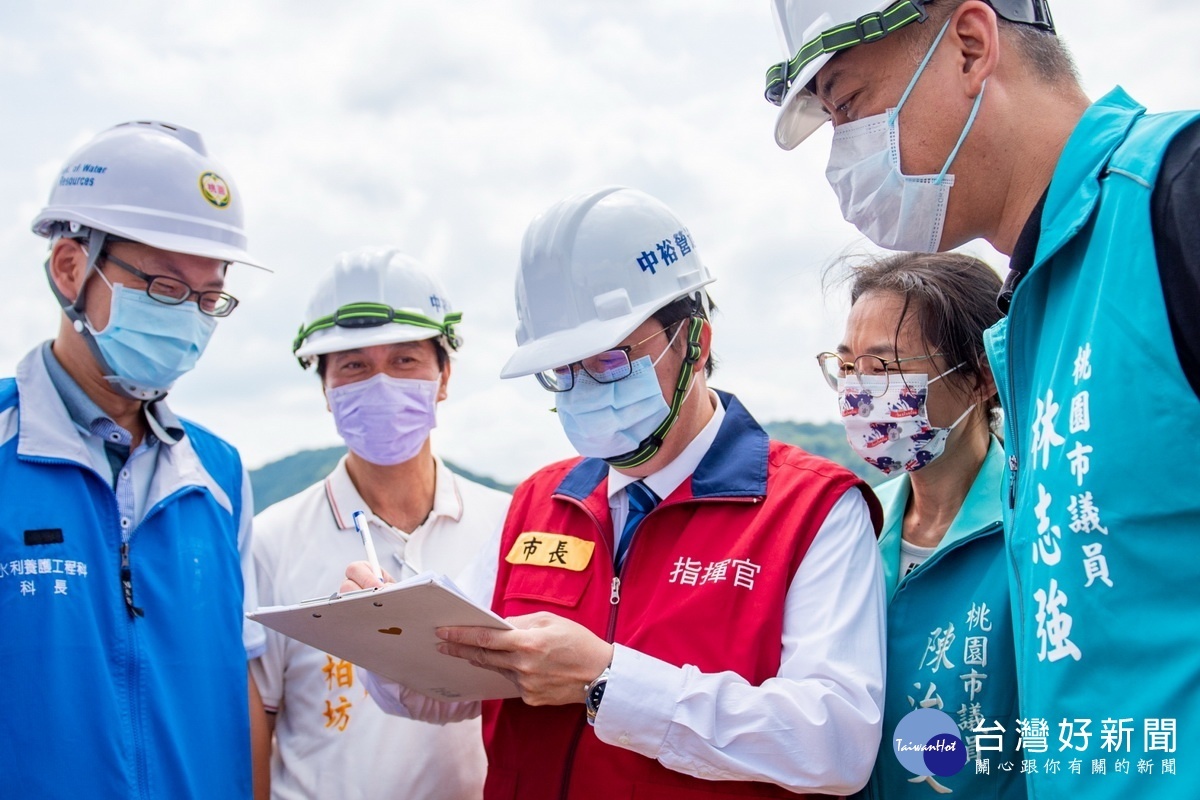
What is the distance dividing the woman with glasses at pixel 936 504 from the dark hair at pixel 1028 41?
1168 millimetres

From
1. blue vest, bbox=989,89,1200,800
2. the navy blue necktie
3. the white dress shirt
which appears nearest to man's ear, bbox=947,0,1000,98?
blue vest, bbox=989,89,1200,800

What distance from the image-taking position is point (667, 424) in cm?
318

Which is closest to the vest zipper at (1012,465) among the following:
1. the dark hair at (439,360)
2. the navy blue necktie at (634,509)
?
the navy blue necktie at (634,509)

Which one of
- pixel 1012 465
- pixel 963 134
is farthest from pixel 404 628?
pixel 963 134

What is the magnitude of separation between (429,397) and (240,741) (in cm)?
170

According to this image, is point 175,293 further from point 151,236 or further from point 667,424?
point 667,424

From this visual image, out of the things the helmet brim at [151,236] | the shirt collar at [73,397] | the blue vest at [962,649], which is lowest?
the blue vest at [962,649]

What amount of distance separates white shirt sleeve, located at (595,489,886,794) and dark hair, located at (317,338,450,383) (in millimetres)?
2446

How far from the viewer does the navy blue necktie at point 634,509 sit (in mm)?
3135

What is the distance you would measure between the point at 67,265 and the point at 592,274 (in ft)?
6.32

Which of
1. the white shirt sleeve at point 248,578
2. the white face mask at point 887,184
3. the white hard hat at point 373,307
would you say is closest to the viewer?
the white face mask at point 887,184

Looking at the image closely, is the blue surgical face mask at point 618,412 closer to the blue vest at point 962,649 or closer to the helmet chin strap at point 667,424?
the helmet chin strap at point 667,424

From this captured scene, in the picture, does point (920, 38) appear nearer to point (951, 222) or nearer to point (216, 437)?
point (951, 222)

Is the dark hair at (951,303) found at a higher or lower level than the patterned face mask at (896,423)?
higher
